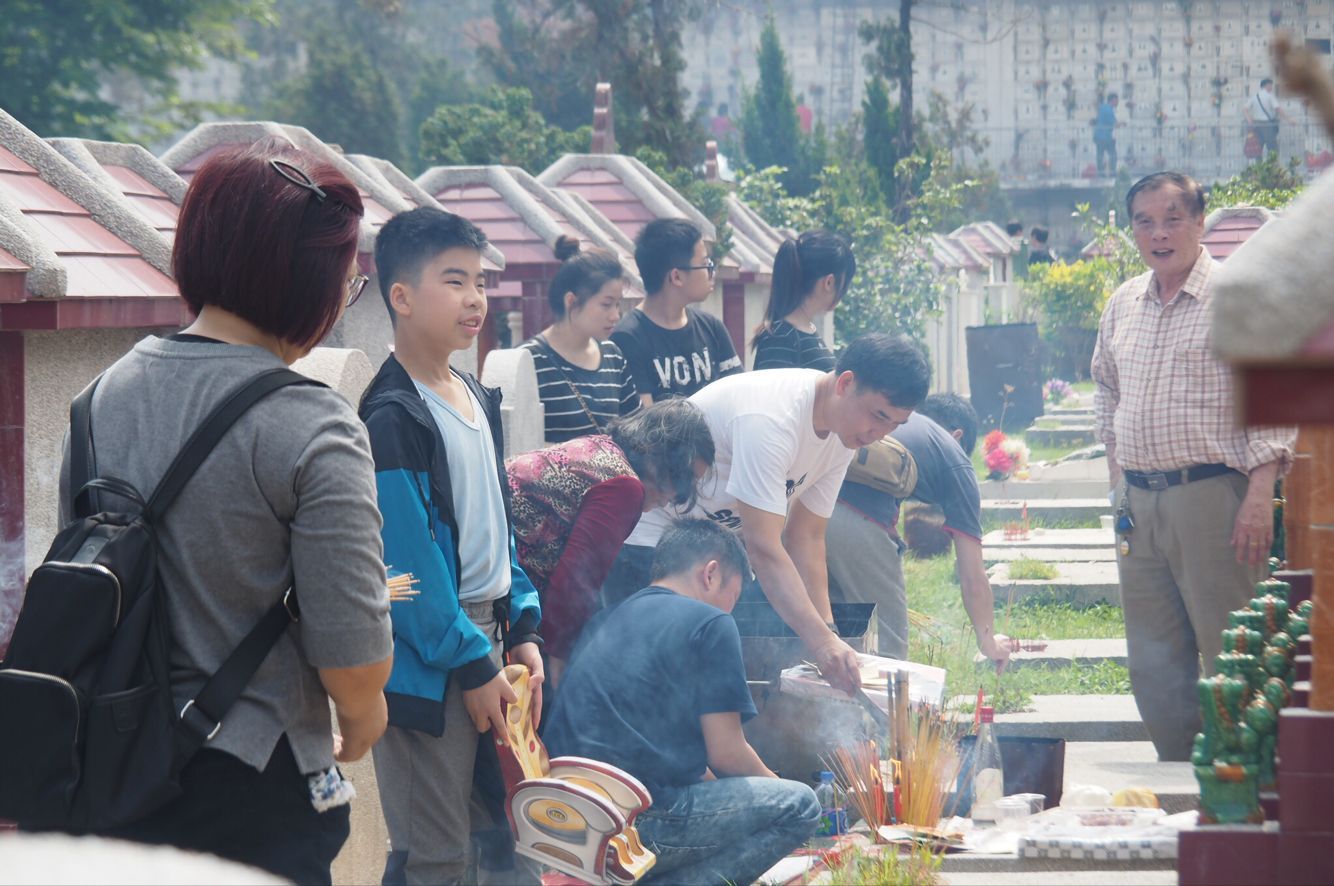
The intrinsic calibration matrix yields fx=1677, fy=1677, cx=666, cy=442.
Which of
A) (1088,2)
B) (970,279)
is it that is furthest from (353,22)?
(970,279)

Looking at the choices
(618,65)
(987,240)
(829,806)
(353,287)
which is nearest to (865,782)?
(829,806)

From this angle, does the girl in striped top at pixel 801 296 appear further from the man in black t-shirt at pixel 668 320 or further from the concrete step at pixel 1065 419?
the concrete step at pixel 1065 419

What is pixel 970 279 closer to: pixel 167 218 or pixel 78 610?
pixel 167 218

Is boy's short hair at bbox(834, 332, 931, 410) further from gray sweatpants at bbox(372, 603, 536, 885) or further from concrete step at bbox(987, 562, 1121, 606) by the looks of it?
concrete step at bbox(987, 562, 1121, 606)

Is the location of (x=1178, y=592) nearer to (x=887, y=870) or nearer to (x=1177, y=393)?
(x=1177, y=393)

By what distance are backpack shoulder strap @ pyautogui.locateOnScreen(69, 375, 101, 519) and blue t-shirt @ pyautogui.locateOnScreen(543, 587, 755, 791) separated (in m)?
2.36

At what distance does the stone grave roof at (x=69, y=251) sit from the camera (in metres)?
3.87

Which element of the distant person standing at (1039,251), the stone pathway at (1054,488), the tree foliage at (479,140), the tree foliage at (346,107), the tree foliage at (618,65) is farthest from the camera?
the tree foliage at (346,107)

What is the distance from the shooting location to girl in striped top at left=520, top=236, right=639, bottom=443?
6.45 m

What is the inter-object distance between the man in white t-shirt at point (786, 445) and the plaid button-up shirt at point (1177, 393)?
1.04 m

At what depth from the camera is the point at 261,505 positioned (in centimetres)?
253

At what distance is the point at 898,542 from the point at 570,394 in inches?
57.6

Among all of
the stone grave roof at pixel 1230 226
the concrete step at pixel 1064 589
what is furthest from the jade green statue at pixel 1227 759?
the stone grave roof at pixel 1230 226

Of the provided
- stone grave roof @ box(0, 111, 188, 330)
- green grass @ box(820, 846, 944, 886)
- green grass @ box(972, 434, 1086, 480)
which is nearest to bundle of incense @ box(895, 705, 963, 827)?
green grass @ box(820, 846, 944, 886)
